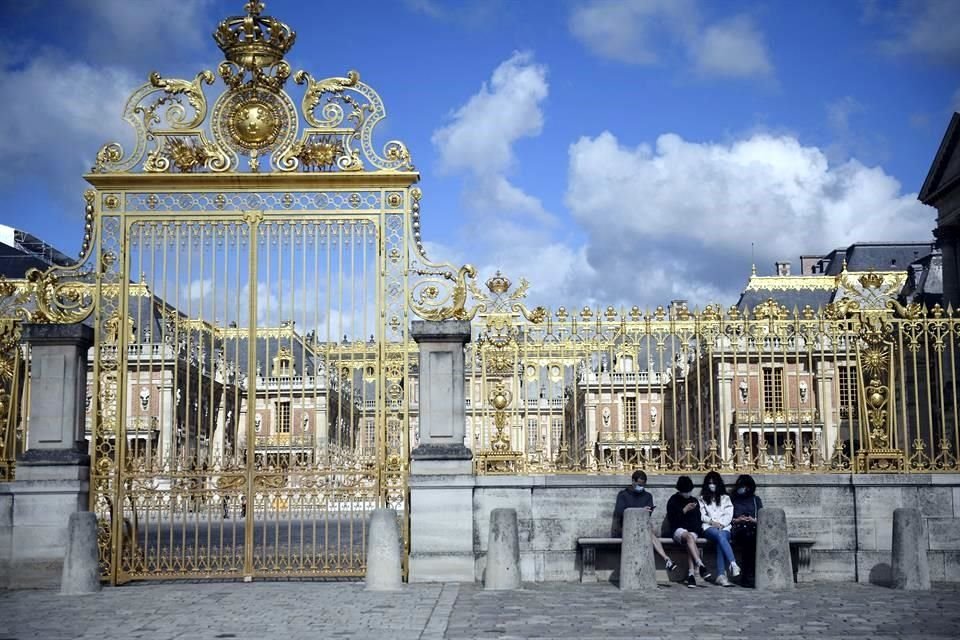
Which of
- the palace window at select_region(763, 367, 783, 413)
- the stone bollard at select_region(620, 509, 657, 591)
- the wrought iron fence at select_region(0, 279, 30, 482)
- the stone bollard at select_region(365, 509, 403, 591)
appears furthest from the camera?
the wrought iron fence at select_region(0, 279, 30, 482)

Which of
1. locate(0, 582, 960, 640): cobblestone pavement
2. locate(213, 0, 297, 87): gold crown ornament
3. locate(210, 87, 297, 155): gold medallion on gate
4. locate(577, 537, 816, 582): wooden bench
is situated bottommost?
locate(0, 582, 960, 640): cobblestone pavement

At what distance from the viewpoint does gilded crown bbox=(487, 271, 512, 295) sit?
559 inches

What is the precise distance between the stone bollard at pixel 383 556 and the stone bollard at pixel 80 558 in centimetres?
308

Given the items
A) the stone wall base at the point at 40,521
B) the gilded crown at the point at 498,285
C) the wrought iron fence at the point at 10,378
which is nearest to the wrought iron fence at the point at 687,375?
the gilded crown at the point at 498,285

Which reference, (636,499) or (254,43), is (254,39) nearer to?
(254,43)

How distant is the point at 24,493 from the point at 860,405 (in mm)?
10250

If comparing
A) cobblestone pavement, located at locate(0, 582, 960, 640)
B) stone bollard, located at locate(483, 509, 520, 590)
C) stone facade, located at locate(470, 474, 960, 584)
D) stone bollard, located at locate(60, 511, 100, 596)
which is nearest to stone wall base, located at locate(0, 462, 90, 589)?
cobblestone pavement, located at locate(0, 582, 960, 640)

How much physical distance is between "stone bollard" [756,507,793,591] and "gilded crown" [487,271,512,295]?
13.3 feet

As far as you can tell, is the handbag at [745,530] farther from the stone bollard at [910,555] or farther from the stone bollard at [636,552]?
the stone bollard at [910,555]

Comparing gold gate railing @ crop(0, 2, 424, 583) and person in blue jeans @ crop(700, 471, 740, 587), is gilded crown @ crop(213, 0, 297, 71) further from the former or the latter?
person in blue jeans @ crop(700, 471, 740, 587)

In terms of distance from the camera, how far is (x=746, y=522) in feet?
44.2

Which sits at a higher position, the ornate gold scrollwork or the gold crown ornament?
the gold crown ornament

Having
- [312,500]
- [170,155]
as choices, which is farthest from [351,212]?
[312,500]

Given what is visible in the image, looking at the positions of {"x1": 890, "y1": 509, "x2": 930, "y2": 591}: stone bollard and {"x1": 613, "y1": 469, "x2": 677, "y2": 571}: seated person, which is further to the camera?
{"x1": 613, "y1": 469, "x2": 677, "y2": 571}: seated person
